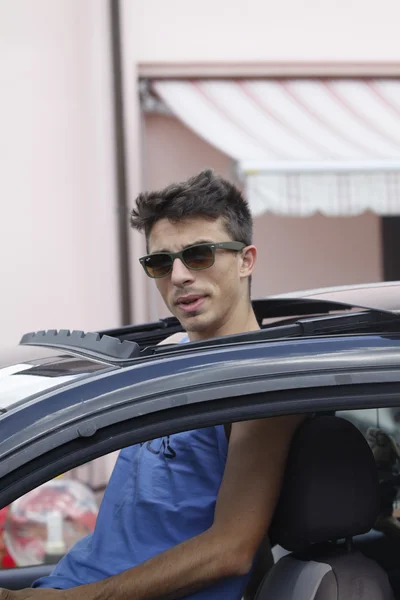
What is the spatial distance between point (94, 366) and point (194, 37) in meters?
5.40

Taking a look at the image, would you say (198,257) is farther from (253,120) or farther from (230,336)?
(253,120)

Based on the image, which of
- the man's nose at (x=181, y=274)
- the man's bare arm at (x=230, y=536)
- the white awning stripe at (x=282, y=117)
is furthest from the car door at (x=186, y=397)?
the white awning stripe at (x=282, y=117)

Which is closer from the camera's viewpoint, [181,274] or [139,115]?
[181,274]

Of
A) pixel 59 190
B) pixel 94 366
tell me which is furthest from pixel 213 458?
pixel 59 190

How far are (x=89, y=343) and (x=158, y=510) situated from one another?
0.33m

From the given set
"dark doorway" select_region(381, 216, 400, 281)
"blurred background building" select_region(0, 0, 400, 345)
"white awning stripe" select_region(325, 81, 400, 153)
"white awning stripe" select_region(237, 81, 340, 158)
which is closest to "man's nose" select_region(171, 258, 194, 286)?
"blurred background building" select_region(0, 0, 400, 345)

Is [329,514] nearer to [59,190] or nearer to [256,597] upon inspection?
[256,597]

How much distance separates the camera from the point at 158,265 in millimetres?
1938

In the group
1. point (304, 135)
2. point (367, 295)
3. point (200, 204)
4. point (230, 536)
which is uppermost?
point (304, 135)

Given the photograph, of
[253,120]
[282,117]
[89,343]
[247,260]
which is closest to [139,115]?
[253,120]

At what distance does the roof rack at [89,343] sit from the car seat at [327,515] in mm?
388

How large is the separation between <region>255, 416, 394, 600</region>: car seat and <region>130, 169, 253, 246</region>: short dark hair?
472 mm

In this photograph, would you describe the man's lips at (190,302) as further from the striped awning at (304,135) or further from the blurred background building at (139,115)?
the blurred background building at (139,115)

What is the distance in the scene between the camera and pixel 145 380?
141cm
